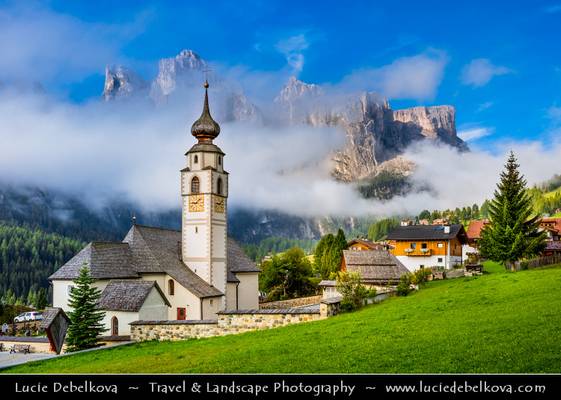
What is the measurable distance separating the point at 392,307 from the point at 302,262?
1537 inches

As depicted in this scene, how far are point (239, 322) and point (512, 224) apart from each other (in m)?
28.4

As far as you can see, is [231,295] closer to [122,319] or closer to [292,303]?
[292,303]

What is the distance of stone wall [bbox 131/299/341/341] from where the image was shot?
2717 cm

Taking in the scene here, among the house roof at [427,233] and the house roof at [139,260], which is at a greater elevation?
the house roof at [427,233]

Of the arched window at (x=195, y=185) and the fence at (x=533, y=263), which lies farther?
the arched window at (x=195, y=185)

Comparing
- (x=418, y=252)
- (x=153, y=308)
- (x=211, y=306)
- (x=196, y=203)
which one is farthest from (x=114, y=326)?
(x=418, y=252)

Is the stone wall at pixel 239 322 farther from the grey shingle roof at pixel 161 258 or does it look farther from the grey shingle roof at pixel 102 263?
the grey shingle roof at pixel 161 258

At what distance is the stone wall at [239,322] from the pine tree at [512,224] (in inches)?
880

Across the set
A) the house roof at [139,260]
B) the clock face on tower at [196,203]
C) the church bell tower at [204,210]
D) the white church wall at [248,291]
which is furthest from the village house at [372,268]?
the clock face on tower at [196,203]

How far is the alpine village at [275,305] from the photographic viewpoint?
16.1 m

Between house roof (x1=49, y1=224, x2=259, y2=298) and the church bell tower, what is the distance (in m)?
1.20

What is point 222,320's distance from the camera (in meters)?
28.2

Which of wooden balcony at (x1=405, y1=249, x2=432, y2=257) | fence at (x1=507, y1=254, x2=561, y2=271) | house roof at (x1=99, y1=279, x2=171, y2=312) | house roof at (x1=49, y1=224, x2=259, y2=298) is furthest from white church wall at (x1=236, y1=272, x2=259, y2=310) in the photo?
wooden balcony at (x1=405, y1=249, x2=432, y2=257)
